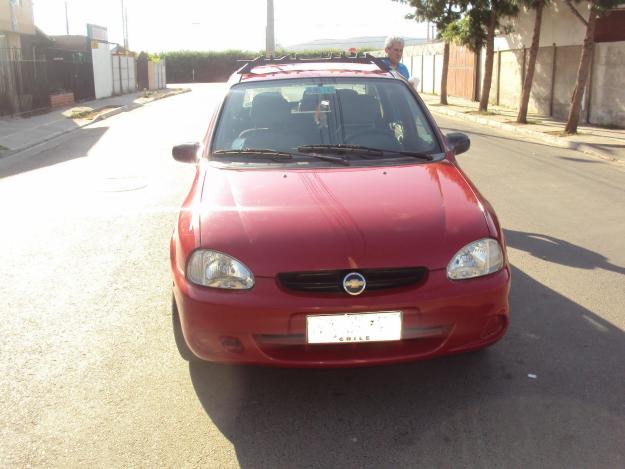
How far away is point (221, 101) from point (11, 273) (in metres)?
2.36

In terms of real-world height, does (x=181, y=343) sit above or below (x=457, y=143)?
below

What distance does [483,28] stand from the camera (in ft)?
78.1

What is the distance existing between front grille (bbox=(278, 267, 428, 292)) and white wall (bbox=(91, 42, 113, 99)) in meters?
30.3

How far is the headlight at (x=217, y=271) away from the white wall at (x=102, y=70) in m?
30.1

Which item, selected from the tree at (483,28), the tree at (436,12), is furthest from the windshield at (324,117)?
the tree at (436,12)

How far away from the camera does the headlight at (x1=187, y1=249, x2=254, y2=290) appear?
3.23 metres

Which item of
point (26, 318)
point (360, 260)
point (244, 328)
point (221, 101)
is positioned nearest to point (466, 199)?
point (360, 260)

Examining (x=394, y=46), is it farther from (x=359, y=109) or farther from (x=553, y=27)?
(x=553, y=27)

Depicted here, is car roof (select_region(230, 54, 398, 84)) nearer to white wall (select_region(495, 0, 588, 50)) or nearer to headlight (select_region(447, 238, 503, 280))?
headlight (select_region(447, 238, 503, 280))

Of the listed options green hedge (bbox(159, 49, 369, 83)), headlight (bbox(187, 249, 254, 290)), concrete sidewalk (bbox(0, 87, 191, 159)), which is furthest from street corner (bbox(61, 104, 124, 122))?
green hedge (bbox(159, 49, 369, 83))

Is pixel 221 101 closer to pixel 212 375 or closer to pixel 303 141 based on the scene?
pixel 303 141

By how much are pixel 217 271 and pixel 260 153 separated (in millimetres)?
1267

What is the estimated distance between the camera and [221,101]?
4.88 meters

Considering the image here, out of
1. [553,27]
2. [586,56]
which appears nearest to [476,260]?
[586,56]
